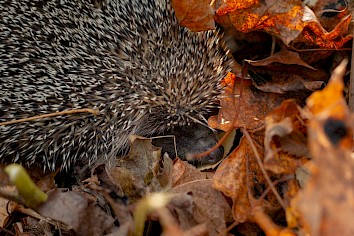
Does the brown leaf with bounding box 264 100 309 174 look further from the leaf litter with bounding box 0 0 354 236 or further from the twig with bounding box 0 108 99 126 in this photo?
the twig with bounding box 0 108 99 126

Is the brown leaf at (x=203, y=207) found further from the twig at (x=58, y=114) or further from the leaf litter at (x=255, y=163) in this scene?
the twig at (x=58, y=114)

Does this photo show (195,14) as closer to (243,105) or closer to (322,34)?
(243,105)

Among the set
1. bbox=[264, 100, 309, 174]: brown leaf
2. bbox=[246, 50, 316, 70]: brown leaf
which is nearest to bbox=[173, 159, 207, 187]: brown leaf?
bbox=[264, 100, 309, 174]: brown leaf

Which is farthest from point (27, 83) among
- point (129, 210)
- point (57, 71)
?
point (129, 210)

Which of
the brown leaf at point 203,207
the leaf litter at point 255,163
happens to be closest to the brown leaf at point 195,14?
the leaf litter at point 255,163

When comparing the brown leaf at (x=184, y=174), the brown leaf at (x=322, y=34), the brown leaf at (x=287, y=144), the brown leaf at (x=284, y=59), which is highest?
the brown leaf at (x=322, y=34)
